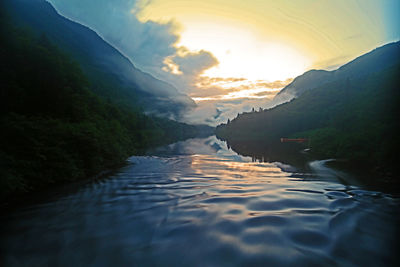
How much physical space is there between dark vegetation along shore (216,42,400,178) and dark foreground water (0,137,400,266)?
1306 cm

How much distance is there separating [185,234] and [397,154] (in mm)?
19545

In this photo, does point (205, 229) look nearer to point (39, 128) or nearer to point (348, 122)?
point (39, 128)

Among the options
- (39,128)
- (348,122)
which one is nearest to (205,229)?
(39,128)

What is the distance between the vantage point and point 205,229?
7012 millimetres

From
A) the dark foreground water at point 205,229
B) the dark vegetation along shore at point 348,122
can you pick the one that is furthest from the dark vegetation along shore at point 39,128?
the dark vegetation along shore at point 348,122

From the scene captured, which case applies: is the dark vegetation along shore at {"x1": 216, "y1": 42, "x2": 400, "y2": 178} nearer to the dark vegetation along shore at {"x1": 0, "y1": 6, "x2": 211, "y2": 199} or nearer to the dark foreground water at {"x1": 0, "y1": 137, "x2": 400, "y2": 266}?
the dark foreground water at {"x1": 0, "y1": 137, "x2": 400, "y2": 266}

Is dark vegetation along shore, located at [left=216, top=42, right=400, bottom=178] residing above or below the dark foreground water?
above

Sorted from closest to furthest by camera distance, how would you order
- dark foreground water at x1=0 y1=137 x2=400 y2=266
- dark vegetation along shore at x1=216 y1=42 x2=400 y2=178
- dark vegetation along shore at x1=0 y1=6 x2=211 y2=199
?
dark foreground water at x1=0 y1=137 x2=400 y2=266 → dark vegetation along shore at x1=0 y1=6 x2=211 y2=199 → dark vegetation along shore at x1=216 y1=42 x2=400 y2=178

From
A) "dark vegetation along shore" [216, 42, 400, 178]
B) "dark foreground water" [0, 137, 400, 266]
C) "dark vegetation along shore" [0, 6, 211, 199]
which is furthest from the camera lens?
"dark vegetation along shore" [216, 42, 400, 178]

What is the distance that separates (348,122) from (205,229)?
165ft

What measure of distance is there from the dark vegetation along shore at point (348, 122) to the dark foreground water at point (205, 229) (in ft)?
42.8

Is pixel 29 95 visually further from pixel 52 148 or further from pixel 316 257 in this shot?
pixel 316 257

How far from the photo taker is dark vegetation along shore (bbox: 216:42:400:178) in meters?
21.5

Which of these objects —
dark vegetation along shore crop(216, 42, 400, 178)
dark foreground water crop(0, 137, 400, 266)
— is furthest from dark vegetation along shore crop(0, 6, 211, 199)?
dark vegetation along shore crop(216, 42, 400, 178)
